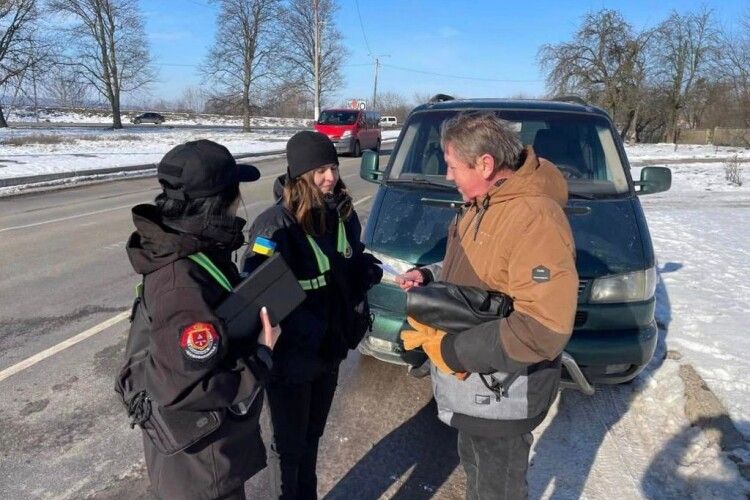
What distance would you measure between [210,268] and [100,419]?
2381 millimetres

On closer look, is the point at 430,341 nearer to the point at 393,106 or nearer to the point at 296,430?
the point at 296,430

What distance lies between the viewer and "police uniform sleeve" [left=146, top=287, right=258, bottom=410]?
1546mm

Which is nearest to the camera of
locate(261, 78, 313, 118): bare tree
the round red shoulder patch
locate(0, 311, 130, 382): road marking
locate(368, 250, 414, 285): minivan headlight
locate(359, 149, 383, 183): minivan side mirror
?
the round red shoulder patch

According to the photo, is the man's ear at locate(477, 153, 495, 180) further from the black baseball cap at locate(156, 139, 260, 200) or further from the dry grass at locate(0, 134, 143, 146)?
the dry grass at locate(0, 134, 143, 146)

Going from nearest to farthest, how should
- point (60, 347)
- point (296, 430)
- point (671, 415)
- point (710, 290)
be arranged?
point (296, 430) → point (671, 415) → point (60, 347) → point (710, 290)

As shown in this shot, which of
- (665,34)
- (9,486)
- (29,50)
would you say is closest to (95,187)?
(9,486)

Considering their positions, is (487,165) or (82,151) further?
(82,151)

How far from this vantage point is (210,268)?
1682 millimetres

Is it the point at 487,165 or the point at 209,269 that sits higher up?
the point at 487,165

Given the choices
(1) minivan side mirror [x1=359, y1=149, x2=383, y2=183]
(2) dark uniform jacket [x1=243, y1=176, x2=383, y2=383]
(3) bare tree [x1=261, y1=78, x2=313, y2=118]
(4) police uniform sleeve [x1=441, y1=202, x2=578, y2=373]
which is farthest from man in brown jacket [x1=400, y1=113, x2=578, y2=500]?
(3) bare tree [x1=261, y1=78, x2=313, y2=118]

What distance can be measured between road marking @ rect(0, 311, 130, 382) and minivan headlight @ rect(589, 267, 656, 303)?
12.6 ft


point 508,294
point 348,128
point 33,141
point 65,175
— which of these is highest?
point 508,294

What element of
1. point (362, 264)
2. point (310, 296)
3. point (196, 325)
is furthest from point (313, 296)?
point (196, 325)

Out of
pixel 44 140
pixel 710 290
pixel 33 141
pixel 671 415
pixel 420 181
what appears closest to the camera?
pixel 671 415
